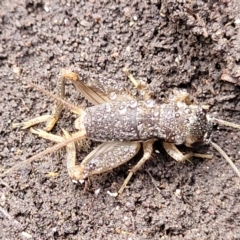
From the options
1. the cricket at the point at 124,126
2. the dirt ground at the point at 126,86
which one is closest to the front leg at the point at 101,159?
the cricket at the point at 124,126

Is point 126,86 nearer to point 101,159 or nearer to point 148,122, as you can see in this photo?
point 148,122

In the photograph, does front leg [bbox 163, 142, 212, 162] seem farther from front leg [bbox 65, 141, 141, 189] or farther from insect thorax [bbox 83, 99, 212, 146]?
front leg [bbox 65, 141, 141, 189]

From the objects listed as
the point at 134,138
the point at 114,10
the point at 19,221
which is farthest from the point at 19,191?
the point at 114,10

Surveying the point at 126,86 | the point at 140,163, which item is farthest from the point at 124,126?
the point at 126,86

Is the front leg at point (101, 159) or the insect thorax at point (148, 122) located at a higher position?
the insect thorax at point (148, 122)

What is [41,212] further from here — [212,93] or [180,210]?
[212,93]

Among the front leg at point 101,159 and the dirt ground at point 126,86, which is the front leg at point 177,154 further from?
the front leg at point 101,159
